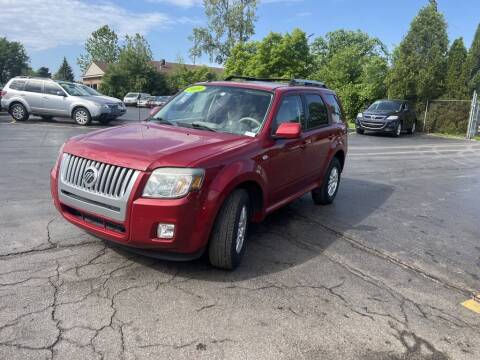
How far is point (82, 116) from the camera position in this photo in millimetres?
16516

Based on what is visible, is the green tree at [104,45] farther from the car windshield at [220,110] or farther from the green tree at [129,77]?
the car windshield at [220,110]

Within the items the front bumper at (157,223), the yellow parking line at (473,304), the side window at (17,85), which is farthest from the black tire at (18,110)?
the yellow parking line at (473,304)

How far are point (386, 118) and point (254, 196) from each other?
687 inches

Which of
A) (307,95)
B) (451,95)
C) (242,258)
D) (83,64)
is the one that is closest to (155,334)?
(242,258)

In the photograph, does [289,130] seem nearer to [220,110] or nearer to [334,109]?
[220,110]

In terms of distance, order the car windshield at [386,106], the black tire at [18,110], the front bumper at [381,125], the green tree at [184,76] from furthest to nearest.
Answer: the green tree at [184,76] < the car windshield at [386,106] < the front bumper at [381,125] < the black tire at [18,110]

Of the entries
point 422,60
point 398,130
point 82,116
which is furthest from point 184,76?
point 82,116

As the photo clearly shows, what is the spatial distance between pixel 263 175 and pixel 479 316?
7.46 ft

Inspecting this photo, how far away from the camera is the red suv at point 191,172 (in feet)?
11.5

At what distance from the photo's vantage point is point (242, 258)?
434 centimetres

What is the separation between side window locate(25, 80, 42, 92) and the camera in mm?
16734

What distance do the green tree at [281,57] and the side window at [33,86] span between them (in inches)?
1004

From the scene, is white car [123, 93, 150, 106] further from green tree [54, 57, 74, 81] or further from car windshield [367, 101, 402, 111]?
green tree [54, 57, 74, 81]

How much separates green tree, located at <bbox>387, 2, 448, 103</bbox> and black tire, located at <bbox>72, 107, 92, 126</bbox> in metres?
17.0
